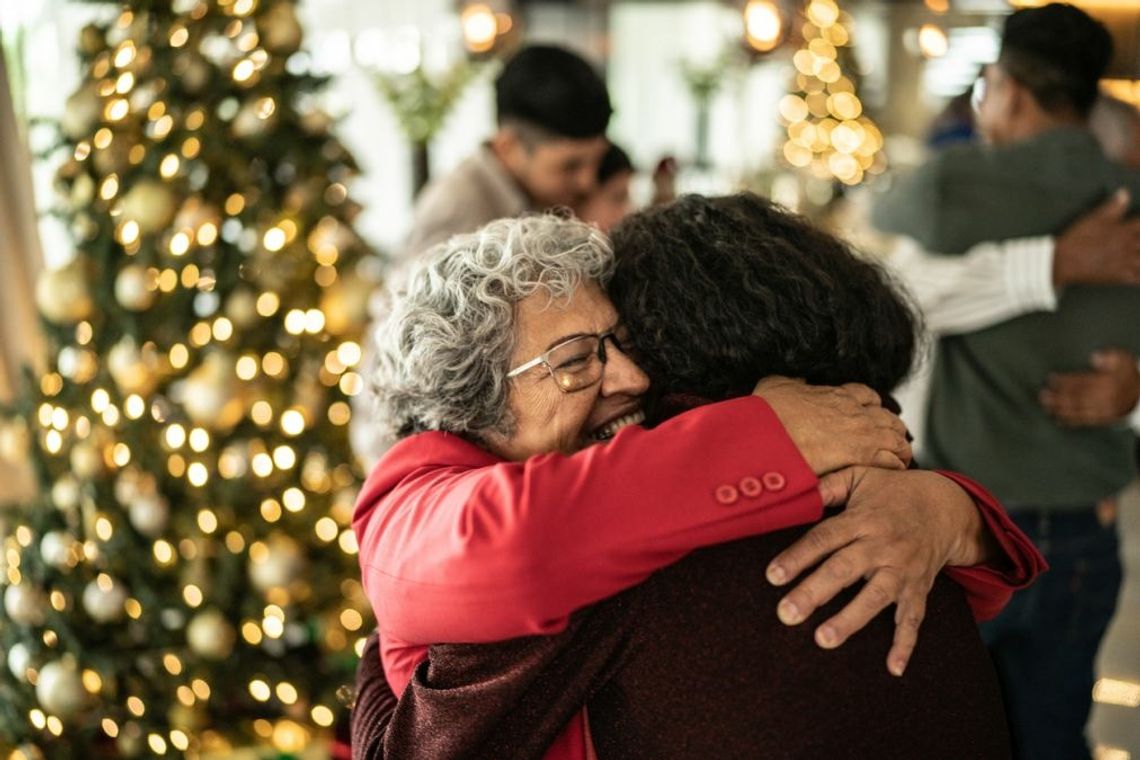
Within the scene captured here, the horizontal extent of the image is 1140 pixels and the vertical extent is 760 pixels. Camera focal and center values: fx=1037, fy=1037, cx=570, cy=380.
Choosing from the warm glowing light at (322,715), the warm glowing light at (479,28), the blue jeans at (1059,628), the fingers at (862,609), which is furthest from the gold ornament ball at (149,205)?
the warm glowing light at (479,28)

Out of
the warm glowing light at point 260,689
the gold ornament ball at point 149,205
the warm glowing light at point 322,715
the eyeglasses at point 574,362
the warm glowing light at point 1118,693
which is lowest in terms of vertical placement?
the warm glowing light at point 1118,693

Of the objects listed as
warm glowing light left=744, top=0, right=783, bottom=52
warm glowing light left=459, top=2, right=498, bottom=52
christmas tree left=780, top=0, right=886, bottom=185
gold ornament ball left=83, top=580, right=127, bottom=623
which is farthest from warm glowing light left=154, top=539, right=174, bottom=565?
christmas tree left=780, top=0, right=886, bottom=185

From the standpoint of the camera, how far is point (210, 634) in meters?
2.45

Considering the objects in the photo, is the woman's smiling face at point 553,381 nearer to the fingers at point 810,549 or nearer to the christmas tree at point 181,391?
the fingers at point 810,549

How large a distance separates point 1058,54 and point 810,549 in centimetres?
156

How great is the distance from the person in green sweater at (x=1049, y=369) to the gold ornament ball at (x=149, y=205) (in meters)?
1.70

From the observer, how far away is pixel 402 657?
4.52 ft

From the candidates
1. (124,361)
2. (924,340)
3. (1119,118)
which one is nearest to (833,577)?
(924,340)

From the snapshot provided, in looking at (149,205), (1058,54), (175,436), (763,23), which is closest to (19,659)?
(175,436)

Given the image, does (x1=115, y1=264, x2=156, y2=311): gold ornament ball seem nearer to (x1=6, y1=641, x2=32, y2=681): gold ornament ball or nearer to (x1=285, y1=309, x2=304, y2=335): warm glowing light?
(x1=285, y1=309, x2=304, y2=335): warm glowing light

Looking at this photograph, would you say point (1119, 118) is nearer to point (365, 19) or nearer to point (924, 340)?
point (924, 340)

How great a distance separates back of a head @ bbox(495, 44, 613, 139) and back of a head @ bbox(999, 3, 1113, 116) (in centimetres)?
93

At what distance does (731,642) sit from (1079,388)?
142 centimetres

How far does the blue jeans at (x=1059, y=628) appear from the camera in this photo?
223 cm
